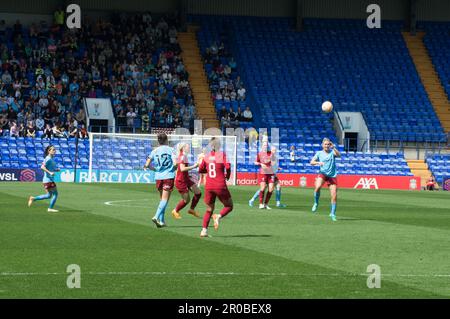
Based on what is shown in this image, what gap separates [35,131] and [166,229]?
33.8 metres

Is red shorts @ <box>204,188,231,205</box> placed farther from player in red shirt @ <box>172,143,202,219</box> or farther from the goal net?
the goal net

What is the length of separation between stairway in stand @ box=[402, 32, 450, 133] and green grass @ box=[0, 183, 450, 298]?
119ft

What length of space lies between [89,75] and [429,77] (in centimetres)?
2396

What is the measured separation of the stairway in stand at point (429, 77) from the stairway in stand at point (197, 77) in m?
15.2

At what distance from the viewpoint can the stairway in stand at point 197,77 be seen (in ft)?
202

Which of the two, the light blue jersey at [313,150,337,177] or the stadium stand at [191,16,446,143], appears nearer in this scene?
the light blue jersey at [313,150,337,177]

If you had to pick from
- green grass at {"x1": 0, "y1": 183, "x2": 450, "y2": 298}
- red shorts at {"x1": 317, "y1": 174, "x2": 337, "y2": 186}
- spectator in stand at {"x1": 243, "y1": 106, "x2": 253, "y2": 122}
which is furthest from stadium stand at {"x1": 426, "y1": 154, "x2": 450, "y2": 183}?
red shorts at {"x1": 317, "y1": 174, "x2": 337, "y2": 186}

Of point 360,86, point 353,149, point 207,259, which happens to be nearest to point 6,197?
point 207,259

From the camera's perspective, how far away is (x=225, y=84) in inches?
2525

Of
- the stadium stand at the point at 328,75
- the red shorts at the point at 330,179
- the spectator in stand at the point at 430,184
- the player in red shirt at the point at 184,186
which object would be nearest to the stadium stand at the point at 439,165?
the spectator in stand at the point at 430,184

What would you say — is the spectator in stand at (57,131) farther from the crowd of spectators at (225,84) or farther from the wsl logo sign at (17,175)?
the crowd of spectators at (225,84)

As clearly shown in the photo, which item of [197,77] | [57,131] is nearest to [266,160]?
[57,131]

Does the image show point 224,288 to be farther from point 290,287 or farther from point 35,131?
point 35,131

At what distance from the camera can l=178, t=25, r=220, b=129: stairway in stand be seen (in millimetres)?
61625
